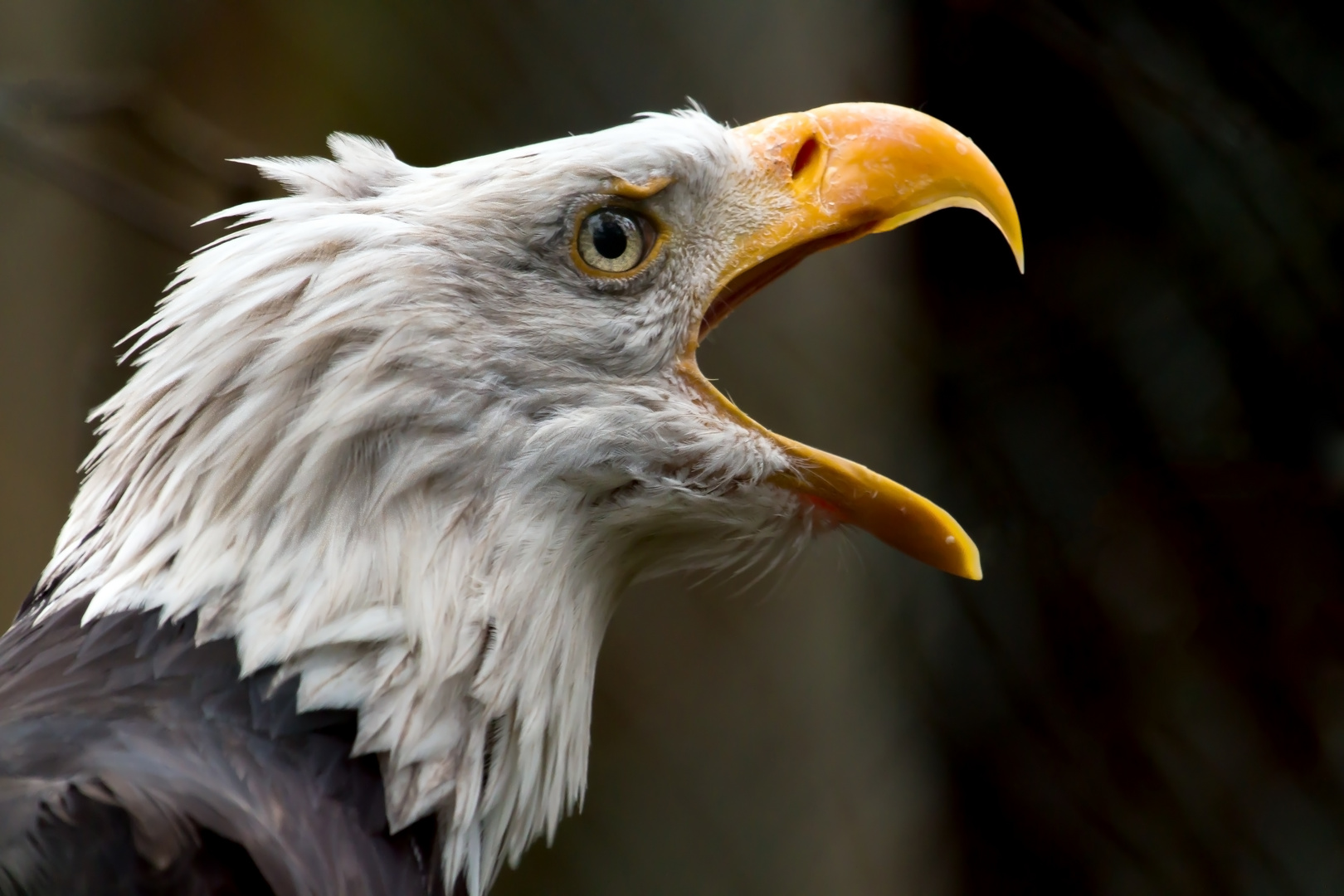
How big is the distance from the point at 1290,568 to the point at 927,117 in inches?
53.4

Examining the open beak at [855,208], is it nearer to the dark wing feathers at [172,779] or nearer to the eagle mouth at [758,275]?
the eagle mouth at [758,275]

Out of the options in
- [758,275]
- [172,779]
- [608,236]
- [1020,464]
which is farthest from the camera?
[1020,464]

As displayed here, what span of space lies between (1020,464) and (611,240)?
4.24 ft

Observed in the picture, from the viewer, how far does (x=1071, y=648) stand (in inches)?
98.0

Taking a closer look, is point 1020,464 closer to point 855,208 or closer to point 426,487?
point 855,208

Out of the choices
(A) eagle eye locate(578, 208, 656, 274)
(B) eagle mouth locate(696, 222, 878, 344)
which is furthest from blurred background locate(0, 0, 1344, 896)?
(A) eagle eye locate(578, 208, 656, 274)

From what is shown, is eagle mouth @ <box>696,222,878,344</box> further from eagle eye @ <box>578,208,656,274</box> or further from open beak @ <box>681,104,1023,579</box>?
eagle eye @ <box>578,208,656,274</box>

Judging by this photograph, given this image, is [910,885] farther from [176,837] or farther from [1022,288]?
[176,837]

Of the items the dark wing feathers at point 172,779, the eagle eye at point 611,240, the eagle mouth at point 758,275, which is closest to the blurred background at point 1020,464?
the eagle mouth at point 758,275

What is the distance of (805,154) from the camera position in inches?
61.7

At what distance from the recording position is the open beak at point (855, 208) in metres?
1.48

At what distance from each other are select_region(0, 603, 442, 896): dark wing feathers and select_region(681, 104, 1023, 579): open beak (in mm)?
584

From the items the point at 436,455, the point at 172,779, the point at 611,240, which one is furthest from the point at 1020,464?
the point at 172,779

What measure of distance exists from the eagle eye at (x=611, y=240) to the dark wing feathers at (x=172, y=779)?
57 centimetres
